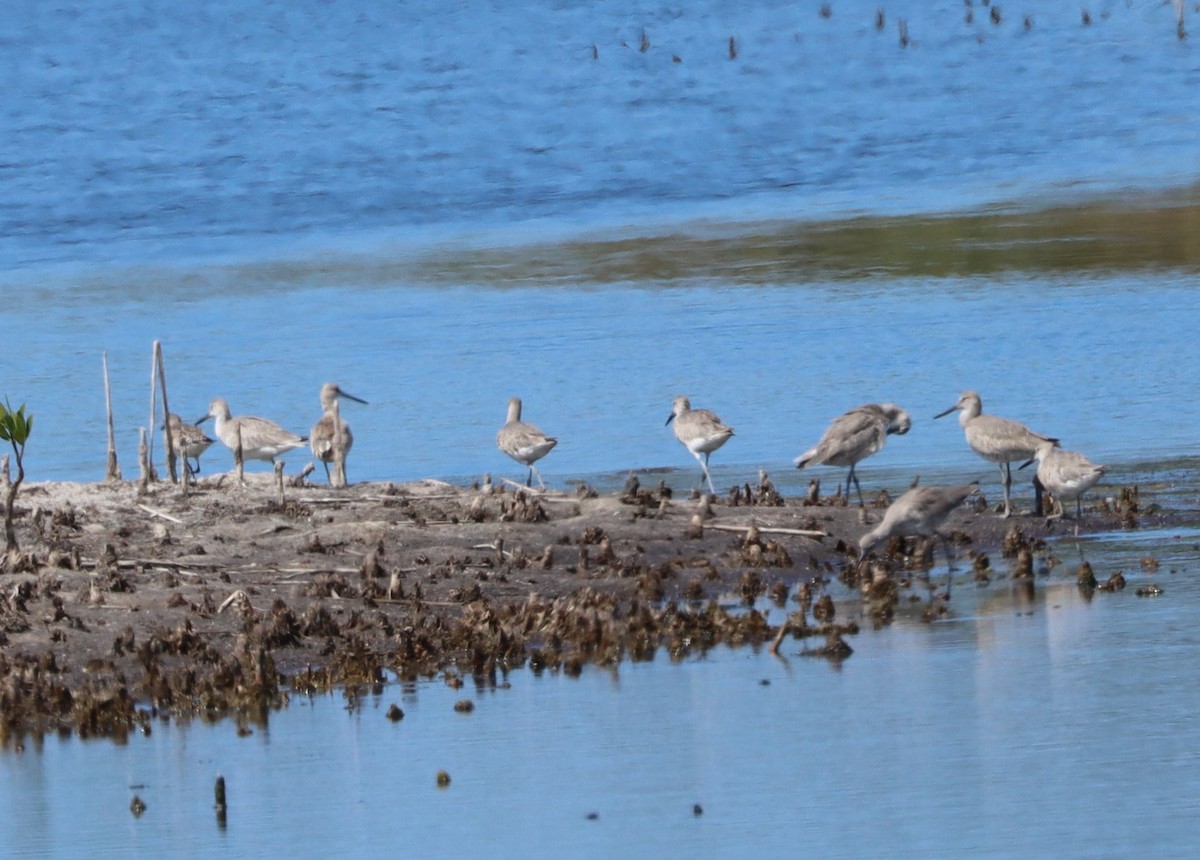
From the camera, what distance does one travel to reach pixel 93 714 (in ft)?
38.3

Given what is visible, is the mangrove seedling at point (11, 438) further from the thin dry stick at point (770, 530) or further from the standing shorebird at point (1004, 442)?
the standing shorebird at point (1004, 442)

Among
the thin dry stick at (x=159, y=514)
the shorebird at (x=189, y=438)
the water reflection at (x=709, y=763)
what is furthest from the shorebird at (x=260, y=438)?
the water reflection at (x=709, y=763)

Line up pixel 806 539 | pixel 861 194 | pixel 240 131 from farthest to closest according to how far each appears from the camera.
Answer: pixel 240 131, pixel 861 194, pixel 806 539

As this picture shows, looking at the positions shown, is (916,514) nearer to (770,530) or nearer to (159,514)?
(770,530)

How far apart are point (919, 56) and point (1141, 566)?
33.2m

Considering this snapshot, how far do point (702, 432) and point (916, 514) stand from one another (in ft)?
10.2

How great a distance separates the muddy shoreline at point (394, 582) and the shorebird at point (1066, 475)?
0.22 m

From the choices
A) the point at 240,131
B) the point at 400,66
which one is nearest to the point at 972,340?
the point at 240,131

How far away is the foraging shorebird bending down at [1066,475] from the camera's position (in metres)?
15.4

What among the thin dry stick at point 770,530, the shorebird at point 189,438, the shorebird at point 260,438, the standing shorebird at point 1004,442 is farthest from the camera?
the shorebird at point 260,438

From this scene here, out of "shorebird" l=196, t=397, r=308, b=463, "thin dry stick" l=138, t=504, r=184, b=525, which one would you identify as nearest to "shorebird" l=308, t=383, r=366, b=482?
"shorebird" l=196, t=397, r=308, b=463

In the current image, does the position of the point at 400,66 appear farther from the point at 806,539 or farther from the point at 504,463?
the point at 806,539

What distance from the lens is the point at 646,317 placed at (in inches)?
1041

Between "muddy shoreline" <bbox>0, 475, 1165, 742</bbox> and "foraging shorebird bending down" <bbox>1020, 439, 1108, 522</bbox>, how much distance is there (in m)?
0.22
